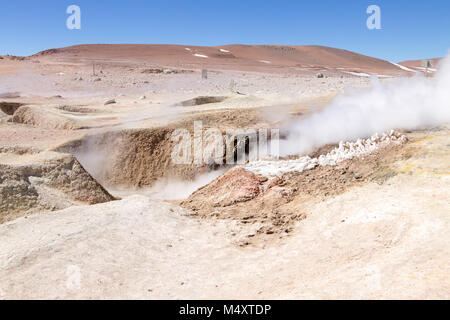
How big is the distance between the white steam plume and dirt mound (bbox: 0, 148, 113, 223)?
303 cm

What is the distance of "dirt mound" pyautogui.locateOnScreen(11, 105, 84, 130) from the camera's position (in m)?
9.60

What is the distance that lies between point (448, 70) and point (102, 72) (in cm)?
2066

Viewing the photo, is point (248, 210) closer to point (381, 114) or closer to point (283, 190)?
point (283, 190)

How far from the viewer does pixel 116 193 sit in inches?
309

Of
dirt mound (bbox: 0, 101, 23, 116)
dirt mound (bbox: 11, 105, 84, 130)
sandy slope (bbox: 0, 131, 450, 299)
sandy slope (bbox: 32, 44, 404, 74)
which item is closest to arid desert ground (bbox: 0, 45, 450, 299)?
sandy slope (bbox: 0, 131, 450, 299)

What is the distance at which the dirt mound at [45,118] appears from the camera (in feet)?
31.5

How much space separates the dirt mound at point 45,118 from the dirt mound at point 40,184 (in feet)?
10.6

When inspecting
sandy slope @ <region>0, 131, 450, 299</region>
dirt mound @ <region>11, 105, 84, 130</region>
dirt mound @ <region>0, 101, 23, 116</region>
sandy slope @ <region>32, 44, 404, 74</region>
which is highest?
sandy slope @ <region>32, 44, 404, 74</region>

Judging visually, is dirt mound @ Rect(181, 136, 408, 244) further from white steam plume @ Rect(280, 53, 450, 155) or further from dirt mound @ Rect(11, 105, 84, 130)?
dirt mound @ Rect(11, 105, 84, 130)

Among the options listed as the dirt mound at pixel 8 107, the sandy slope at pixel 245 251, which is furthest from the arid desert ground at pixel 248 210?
the dirt mound at pixel 8 107

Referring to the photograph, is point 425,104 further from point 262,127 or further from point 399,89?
point 262,127

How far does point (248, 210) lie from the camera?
4.31m

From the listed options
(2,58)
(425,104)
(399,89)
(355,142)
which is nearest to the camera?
(355,142)
